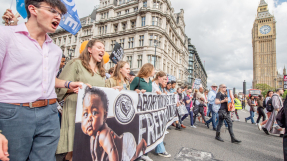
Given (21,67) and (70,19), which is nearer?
(21,67)

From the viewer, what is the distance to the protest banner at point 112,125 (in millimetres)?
1576

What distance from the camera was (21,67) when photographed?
104 cm

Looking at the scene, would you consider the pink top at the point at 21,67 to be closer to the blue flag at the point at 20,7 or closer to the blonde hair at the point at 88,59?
the blonde hair at the point at 88,59

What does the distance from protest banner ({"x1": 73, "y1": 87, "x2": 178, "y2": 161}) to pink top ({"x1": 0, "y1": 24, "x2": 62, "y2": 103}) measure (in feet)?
1.55

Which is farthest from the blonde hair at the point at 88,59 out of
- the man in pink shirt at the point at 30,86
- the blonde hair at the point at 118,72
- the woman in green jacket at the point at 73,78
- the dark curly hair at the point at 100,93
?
the blonde hair at the point at 118,72

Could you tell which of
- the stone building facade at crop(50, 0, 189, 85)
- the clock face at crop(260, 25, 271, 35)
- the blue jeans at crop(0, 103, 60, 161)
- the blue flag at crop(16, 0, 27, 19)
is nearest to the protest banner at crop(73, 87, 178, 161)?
the blue jeans at crop(0, 103, 60, 161)

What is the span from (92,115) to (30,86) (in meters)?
0.74

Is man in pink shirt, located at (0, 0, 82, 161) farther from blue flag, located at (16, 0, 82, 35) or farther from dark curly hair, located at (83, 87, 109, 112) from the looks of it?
blue flag, located at (16, 0, 82, 35)

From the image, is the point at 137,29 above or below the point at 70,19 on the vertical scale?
above

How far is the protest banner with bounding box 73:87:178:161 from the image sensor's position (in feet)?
5.17

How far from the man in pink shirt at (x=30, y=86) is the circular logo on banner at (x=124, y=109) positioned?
86 centimetres

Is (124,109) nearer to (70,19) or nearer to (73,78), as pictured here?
(73,78)

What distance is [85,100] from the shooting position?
5.33 ft

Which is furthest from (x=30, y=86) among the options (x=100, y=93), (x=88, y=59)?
(x=88, y=59)
